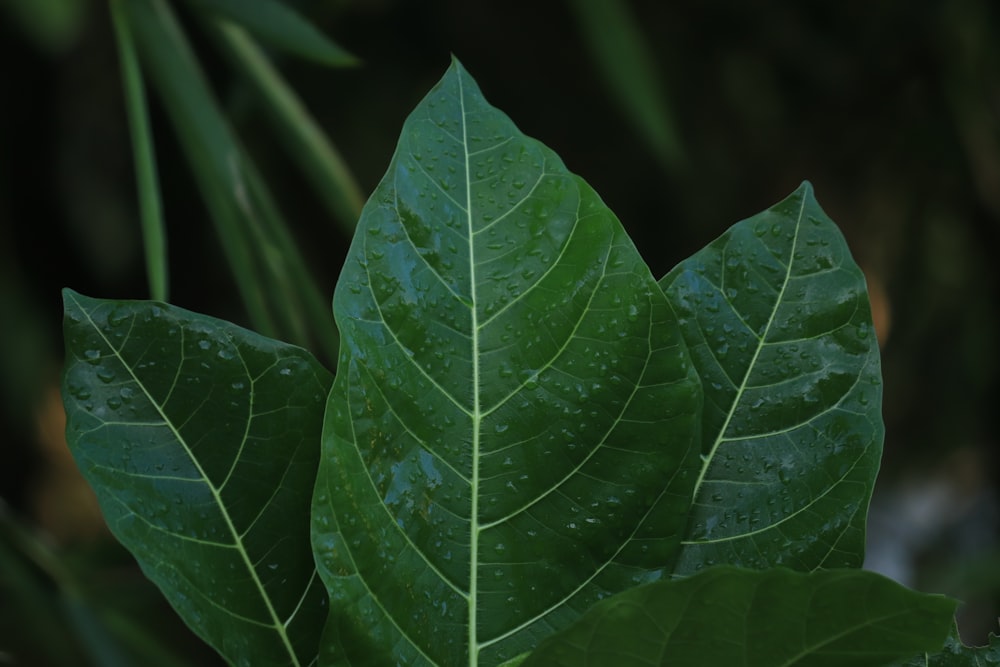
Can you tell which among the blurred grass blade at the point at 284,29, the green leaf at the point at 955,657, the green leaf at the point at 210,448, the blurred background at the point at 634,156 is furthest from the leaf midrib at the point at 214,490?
the blurred background at the point at 634,156

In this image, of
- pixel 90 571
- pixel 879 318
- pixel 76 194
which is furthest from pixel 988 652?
pixel 76 194

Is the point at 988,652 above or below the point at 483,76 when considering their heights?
below

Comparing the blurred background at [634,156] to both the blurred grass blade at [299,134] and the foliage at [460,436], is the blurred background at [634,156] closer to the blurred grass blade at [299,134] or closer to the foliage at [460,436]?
→ the blurred grass blade at [299,134]

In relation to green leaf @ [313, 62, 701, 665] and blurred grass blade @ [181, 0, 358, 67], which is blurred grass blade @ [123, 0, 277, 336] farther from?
green leaf @ [313, 62, 701, 665]

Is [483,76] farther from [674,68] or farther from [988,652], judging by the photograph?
[988,652]

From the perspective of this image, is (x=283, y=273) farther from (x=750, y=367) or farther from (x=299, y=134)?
(x=750, y=367)

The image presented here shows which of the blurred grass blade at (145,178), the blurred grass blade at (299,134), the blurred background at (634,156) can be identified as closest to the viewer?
the blurred grass blade at (145,178)
